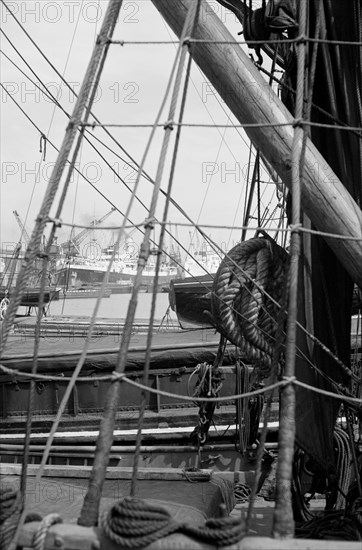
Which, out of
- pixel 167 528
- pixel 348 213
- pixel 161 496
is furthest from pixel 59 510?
pixel 348 213

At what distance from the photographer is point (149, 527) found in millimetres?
2385

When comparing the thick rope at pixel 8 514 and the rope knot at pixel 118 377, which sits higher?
the rope knot at pixel 118 377

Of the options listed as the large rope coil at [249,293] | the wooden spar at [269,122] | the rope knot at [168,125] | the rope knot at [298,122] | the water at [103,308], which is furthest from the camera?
the water at [103,308]

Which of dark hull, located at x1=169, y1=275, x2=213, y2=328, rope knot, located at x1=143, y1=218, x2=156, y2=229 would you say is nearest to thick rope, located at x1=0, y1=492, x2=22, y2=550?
rope knot, located at x1=143, y1=218, x2=156, y2=229

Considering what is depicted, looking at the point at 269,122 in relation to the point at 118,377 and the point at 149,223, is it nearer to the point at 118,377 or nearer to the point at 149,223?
the point at 149,223

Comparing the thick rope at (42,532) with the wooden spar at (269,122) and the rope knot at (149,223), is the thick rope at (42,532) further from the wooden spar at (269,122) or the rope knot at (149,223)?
the wooden spar at (269,122)

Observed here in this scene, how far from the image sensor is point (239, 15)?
484cm

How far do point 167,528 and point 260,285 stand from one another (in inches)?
60.8

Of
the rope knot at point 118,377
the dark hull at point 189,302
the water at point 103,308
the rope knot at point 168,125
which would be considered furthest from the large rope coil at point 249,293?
the water at point 103,308

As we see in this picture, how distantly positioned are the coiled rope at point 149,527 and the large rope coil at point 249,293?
1301 millimetres

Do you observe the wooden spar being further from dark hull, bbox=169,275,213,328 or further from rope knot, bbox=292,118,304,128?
dark hull, bbox=169,275,213,328

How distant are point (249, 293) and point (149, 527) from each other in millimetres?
1499

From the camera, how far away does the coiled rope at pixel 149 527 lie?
2.35 metres

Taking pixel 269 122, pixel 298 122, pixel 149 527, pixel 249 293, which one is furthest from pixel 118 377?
pixel 269 122
